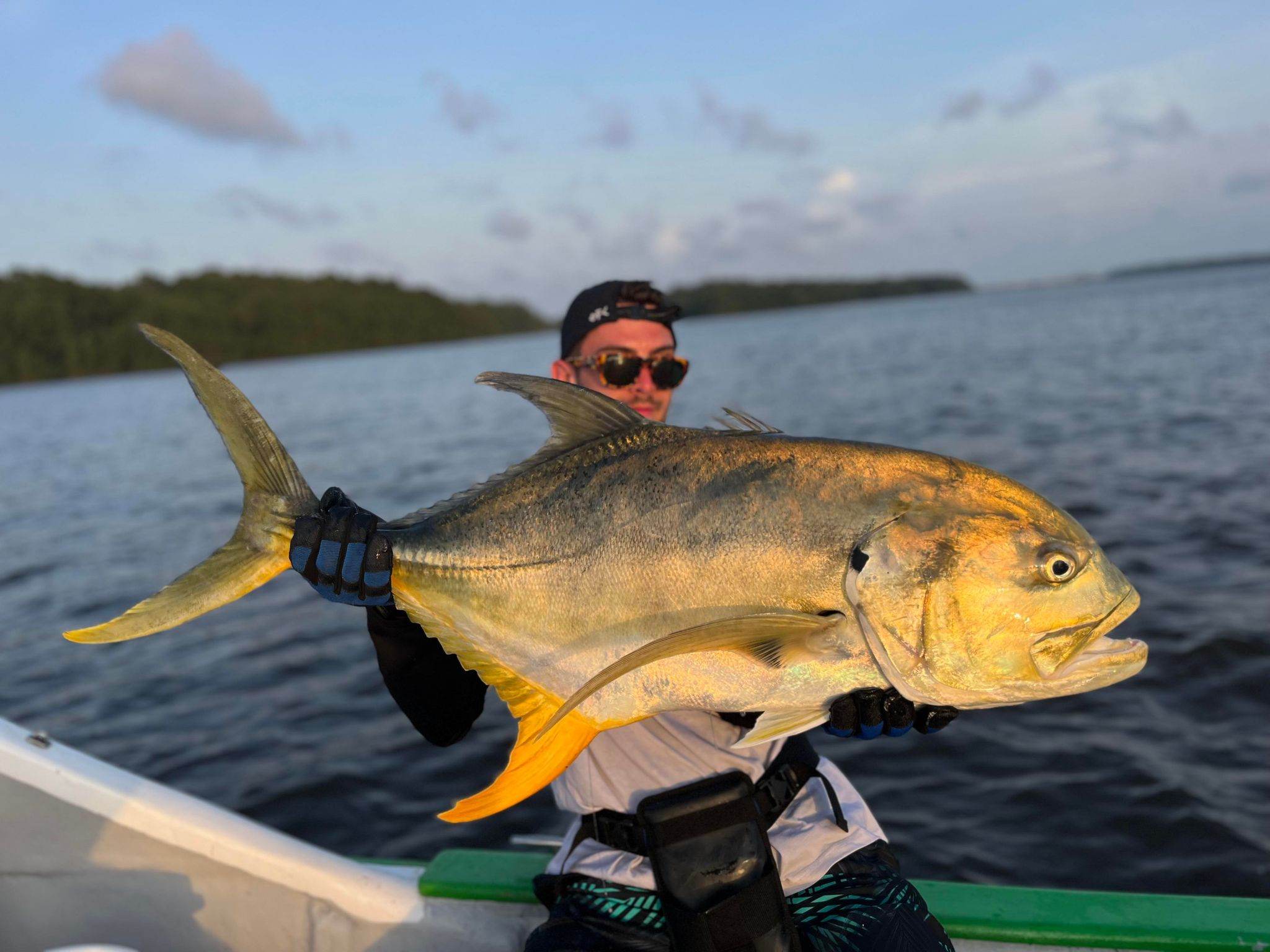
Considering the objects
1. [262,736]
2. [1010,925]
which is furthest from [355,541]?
[262,736]

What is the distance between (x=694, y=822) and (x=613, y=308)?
2.18m

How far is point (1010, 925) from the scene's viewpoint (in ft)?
9.40

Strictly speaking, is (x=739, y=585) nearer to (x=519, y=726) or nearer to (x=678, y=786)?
(x=519, y=726)

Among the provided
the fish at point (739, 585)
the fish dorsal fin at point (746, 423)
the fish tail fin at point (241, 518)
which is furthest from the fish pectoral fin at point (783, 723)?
the fish tail fin at point (241, 518)

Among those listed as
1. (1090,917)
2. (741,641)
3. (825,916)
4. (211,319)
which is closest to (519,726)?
(741,641)

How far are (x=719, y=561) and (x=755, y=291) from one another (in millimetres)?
168215

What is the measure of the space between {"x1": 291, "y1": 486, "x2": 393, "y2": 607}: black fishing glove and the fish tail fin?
0.20 ft

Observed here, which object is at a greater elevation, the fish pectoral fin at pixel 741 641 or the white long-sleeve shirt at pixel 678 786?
the fish pectoral fin at pixel 741 641

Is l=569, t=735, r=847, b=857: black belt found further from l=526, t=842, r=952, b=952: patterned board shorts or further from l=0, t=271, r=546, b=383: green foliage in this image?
l=0, t=271, r=546, b=383: green foliage

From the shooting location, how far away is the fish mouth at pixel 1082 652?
1.96 metres

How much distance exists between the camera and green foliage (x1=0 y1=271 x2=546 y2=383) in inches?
3558

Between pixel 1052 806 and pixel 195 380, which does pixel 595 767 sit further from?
pixel 1052 806

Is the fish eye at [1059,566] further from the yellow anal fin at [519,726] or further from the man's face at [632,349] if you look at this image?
the man's face at [632,349]

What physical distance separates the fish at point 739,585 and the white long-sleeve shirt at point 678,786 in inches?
24.1
